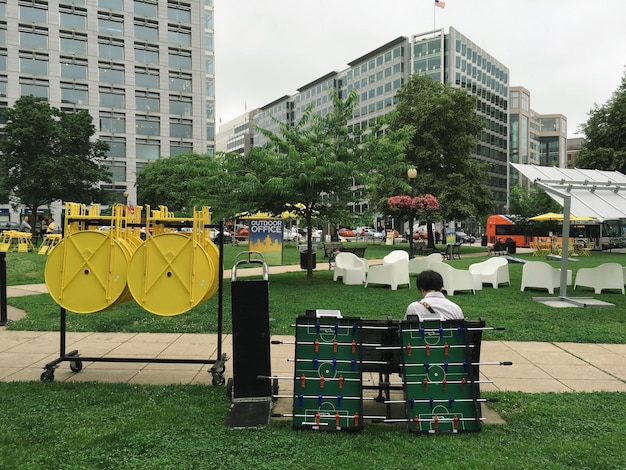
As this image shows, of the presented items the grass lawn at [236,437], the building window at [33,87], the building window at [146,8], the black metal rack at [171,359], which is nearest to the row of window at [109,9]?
the building window at [146,8]

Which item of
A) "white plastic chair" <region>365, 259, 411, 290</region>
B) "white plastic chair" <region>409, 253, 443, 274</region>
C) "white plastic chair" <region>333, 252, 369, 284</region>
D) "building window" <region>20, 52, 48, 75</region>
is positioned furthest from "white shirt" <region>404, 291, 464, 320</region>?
"building window" <region>20, 52, 48, 75</region>

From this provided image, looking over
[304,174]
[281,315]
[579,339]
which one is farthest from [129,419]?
[304,174]

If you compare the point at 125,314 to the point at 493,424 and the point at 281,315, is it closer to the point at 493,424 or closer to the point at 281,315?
the point at 281,315

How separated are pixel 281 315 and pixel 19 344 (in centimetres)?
440

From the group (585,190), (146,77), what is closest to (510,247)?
(585,190)

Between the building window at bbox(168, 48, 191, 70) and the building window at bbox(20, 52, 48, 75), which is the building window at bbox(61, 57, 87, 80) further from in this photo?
the building window at bbox(168, 48, 191, 70)

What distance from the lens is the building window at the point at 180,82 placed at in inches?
2616

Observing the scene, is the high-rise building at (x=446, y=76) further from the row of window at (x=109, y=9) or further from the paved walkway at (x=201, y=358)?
the paved walkway at (x=201, y=358)

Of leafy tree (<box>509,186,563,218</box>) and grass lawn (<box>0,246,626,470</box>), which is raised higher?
leafy tree (<box>509,186,563,218</box>)

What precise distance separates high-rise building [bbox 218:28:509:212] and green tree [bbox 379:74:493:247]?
44.9 metres

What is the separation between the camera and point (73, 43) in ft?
202

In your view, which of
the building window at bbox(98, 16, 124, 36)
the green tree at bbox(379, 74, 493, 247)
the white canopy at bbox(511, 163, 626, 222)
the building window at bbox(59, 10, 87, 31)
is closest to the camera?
the white canopy at bbox(511, 163, 626, 222)

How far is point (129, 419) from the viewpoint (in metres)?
4.44

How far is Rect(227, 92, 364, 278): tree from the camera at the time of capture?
1349 cm
